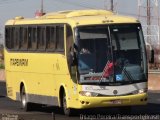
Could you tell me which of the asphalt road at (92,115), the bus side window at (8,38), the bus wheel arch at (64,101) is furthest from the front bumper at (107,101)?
the bus side window at (8,38)

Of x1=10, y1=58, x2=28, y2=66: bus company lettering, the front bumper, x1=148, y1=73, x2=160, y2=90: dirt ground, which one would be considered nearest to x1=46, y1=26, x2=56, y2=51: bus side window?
x1=10, y1=58, x2=28, y2=66: bus company lettering

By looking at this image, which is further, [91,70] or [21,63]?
[21,63]

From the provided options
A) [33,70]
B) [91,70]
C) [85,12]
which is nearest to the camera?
[91,70]

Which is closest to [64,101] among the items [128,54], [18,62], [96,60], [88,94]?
[88,94]

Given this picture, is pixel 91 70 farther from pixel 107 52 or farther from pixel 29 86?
pixel 29 86

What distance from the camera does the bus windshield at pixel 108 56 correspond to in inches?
853

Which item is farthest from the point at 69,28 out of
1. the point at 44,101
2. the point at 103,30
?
the point at 44,101

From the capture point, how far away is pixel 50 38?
23.9m

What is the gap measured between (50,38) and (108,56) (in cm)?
287

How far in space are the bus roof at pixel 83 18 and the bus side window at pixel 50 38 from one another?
0.25m

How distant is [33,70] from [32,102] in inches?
49.4

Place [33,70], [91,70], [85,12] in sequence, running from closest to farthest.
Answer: [91,70] → [85,12] → [33,70]

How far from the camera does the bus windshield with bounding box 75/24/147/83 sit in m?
21.7

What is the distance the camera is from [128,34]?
22234mm
